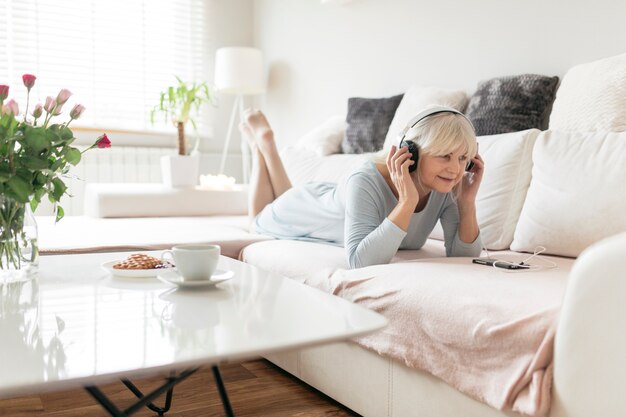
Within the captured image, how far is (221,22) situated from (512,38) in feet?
8.70

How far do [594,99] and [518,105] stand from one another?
36cm

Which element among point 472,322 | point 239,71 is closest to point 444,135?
point 472,322

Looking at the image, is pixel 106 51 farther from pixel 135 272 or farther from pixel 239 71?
pixel 135 272

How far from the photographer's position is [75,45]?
13.4ft

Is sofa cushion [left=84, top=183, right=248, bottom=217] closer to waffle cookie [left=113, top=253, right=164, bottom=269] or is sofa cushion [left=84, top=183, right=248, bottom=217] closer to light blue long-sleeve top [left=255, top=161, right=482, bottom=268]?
light blue long-sleeve top [left=255, top=161, right=482, bottom=268]

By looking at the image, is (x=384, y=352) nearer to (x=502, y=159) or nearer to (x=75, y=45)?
(x=502, y=159)

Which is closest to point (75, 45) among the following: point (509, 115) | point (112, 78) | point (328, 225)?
point (112, 78)

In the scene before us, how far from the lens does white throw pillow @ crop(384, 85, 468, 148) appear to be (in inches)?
99.4

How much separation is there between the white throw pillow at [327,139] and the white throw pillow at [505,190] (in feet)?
3.80

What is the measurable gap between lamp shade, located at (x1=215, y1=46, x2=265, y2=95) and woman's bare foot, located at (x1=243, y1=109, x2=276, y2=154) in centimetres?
122

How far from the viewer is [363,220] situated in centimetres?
172

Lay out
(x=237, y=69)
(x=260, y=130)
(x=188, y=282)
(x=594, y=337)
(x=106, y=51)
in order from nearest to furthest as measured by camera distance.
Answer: (x=594, y=337) → (x=188, y=282) → (x=260, y=130) → (x=237, y=69) → (x=106, y=51)

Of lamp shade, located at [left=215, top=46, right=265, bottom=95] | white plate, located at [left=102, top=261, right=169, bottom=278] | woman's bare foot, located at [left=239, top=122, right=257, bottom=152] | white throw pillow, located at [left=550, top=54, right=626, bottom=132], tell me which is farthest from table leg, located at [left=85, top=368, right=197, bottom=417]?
lamp shade, located at [left=215, top=46, right=265, bottom=95]

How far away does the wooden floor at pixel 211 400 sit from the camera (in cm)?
167
